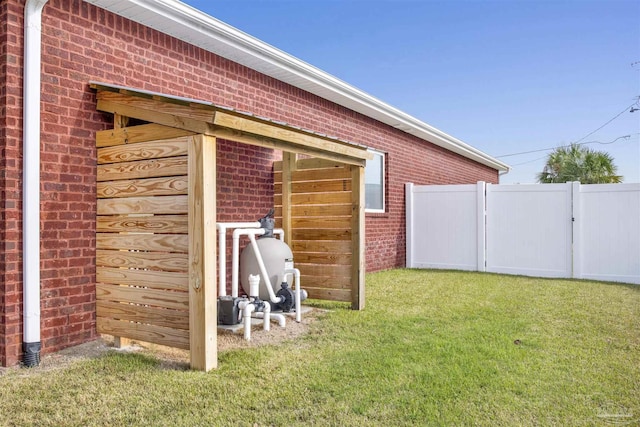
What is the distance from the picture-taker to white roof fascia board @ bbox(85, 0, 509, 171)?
5.05m

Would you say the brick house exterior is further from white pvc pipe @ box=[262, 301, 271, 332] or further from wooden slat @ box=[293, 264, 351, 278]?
white pvc pipe @ box=[262, 301, 271, 332]

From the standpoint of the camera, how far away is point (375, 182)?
10.7m

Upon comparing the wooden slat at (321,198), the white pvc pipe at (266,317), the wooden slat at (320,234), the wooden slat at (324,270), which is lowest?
the white pvc pipe at (266,317)

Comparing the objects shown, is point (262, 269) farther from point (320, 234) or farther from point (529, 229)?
point (529, 229)

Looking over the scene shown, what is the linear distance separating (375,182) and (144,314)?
7237mm

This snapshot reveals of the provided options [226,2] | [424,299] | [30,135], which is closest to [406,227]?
[424,299]

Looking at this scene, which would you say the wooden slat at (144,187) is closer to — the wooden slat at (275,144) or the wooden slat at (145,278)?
the wooden slat at (275,144)

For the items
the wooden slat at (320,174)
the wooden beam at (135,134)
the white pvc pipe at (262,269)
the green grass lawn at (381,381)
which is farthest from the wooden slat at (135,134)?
the wooden slat at (320,174)

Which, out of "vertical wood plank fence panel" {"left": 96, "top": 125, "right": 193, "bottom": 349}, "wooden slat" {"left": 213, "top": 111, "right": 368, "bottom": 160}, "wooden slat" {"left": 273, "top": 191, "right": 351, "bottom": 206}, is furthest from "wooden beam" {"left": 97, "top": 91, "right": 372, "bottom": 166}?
"wooden slat" {"left": 273, "top": 191, "right": 351, "bottom": 206}

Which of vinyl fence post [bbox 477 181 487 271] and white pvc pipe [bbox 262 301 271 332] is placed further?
vinyl fence post [bbox 477 181 487 271]

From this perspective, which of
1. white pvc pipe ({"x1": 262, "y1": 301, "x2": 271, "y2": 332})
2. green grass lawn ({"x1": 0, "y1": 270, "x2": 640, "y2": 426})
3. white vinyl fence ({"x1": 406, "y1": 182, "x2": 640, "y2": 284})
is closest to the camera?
green grass lawn ({"x1": 0, "y1": 270, "x2": 640, "y2": 426})

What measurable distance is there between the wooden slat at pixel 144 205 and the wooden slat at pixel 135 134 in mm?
533

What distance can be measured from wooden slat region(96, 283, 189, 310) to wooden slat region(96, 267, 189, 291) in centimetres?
5

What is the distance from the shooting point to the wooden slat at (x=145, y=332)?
396 centimetres
